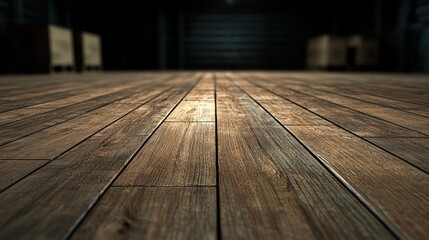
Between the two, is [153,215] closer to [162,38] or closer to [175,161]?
[175,161]

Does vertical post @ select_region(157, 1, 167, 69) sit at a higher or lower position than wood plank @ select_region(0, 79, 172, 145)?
higher

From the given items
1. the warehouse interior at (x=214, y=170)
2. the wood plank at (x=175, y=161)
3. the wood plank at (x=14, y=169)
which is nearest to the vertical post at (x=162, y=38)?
the warehouse interior at (x=214, y=170)

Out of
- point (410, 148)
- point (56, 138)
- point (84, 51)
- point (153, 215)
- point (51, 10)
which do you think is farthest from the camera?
point (51, 10)

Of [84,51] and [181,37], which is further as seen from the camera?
[181,37]

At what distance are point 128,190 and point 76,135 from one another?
651mm

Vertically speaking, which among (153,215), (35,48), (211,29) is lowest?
(153,215)

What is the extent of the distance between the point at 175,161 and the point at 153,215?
0.35 metres

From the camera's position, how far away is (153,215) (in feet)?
2.06

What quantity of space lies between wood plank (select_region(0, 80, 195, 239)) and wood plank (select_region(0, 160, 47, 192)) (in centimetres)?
2

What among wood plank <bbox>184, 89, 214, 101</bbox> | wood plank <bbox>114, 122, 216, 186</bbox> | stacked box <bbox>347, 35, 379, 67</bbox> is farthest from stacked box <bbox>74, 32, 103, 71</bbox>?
wood plank <bbox>114, 122, 216, 186</bbox>

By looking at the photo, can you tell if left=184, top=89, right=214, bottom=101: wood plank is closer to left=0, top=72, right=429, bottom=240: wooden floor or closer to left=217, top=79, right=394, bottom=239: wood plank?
left=0, top=72, right=429, bottom=240: wooden floor

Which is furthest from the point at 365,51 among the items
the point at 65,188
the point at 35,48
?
the point at 65,188

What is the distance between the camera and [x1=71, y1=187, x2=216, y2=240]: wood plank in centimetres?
56

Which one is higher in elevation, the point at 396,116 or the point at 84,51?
the point at 84,51
